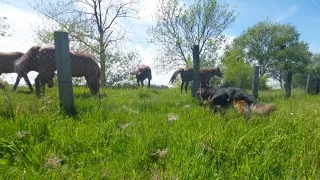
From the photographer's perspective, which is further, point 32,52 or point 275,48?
point 275,48

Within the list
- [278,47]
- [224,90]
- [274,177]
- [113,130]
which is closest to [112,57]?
[224,90]

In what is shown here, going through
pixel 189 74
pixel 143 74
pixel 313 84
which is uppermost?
pixel 143 74

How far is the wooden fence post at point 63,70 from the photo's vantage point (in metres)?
4.50

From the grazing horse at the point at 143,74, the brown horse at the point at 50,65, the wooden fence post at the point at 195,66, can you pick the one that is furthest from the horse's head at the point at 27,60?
the grazing horse at the point at 143,74

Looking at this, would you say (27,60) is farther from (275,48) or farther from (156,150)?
(275,48)

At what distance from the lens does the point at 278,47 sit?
44219 millimetres

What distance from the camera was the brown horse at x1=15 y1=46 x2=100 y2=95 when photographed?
751 centimetres

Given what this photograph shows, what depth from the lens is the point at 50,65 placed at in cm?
769

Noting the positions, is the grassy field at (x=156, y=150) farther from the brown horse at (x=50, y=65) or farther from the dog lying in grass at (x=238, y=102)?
the brown horse at (x=50, y=65)

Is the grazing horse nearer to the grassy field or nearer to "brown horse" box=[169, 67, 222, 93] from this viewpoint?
"brown horse" box=[169, 67, 222, 93]

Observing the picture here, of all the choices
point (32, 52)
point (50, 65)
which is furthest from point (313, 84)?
point (32, 52)

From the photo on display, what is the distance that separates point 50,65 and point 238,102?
19.6 ft

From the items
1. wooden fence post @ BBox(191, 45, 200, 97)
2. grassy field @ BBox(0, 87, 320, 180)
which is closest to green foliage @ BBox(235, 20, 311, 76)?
wooden fence post @ BBox(191, 45, 200, 97)

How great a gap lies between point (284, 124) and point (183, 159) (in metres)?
1.94
